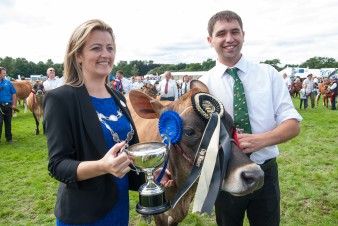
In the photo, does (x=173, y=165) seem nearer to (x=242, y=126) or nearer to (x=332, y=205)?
(x=242, y=126)

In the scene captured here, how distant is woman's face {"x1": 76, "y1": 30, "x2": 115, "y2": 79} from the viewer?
6.35 ft

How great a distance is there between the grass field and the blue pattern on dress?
8.90 ft

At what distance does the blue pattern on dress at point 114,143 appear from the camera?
6.45 ft

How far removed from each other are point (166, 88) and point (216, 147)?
12.8 m

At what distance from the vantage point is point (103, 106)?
2035 millimetres

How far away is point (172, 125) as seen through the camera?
93.8 inches

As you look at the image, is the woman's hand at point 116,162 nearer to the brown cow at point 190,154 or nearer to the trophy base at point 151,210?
the trophy base at point 151,210

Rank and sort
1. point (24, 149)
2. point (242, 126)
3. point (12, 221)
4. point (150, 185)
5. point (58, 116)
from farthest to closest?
1. point (24, 149)
2. point (12, 221)
3. point (242, 126)
4. point (150, 185)
5. point (58, 116)

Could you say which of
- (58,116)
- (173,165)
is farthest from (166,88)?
(58,116)

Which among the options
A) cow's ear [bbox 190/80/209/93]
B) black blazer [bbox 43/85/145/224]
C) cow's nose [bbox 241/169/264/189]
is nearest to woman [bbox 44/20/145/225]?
black blazer [bbox 43/85/145/224]

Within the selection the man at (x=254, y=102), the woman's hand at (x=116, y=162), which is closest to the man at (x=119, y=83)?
the man at (x=254, y=102)

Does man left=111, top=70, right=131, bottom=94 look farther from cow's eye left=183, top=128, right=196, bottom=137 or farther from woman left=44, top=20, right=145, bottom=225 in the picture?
woman left=44, top=20, right=145, bottom=225

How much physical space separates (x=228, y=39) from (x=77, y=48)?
51.8 inches

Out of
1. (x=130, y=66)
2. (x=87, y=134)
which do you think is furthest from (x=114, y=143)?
(x=130, y=66)
